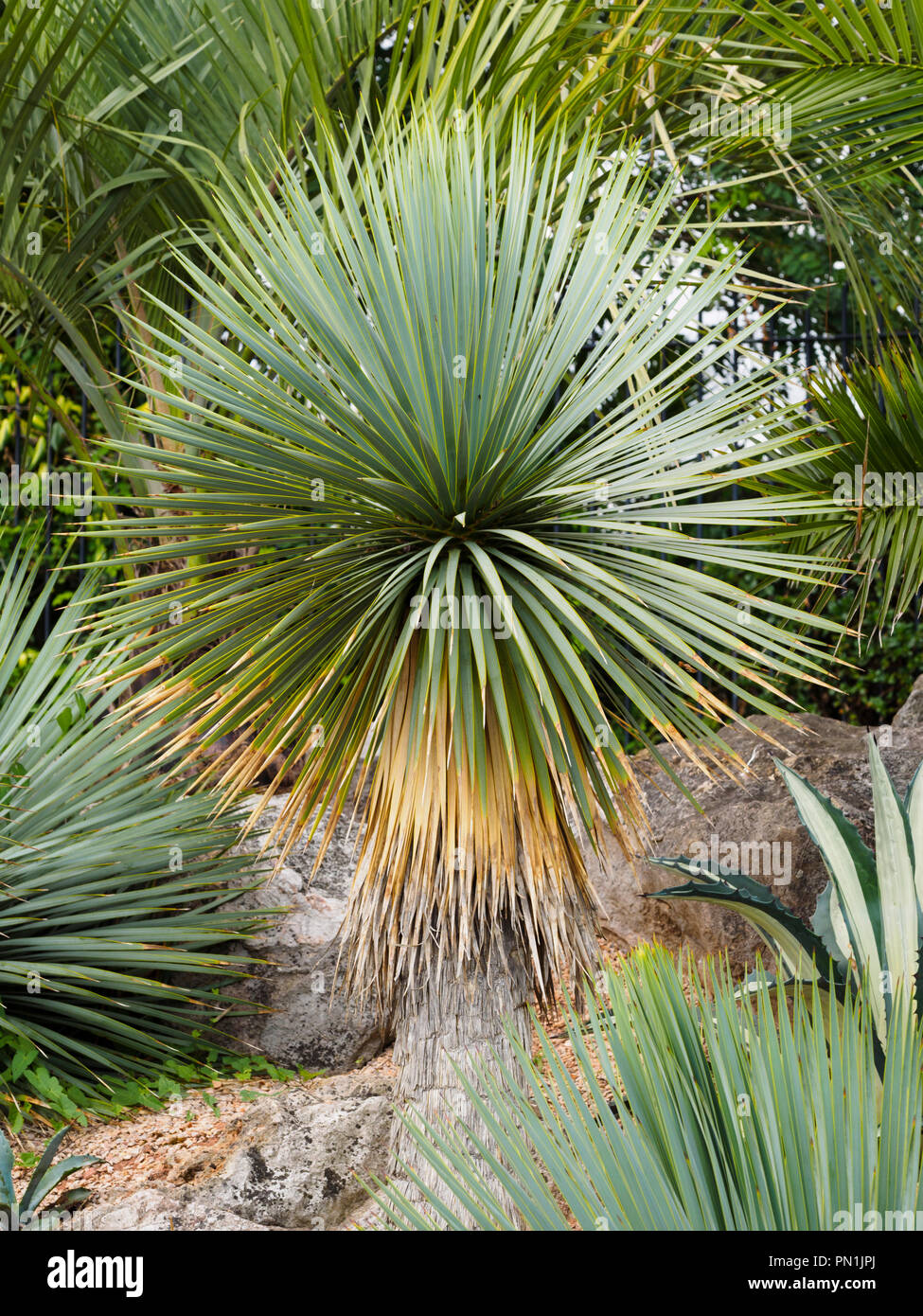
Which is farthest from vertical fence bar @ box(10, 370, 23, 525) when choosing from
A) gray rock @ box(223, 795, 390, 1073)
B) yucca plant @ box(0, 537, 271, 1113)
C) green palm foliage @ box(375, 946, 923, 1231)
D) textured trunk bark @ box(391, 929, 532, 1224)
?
green palm foliage @ box(375, 946, 923, 1231)

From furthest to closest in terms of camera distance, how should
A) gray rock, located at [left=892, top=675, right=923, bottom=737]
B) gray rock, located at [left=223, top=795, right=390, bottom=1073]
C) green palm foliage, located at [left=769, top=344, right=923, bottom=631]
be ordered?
gray rock, located at [left=892, top=675, right=923, bottom=737]
gray rock, located at [left=223, top=795, right=390, bottom=1073]
green palm foliage, located at [left=769, top=344, right=923, bottom=631]

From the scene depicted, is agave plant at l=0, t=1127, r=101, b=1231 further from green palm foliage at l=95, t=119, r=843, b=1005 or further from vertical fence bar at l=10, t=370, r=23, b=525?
vertical fence bar at l=10, t=370, r=23, b=525

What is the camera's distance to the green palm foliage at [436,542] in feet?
7.39

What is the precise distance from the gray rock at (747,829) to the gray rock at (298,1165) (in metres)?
1.26

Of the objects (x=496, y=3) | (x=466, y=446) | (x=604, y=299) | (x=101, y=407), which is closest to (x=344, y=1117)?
(x=466, y=446)

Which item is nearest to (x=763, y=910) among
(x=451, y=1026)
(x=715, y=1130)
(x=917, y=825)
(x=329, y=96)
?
(x=917, y=825)

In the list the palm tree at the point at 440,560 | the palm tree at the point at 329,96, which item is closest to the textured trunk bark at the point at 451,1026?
the palm tree at the point at 440,560

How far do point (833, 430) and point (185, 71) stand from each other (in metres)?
2.48

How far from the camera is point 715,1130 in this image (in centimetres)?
127

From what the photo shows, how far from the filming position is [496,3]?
289 centimetres

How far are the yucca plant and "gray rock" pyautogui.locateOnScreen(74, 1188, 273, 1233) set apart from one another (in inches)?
22.4

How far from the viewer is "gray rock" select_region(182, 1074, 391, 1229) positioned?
2.67m

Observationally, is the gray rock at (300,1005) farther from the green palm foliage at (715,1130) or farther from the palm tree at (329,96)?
the green palm foliage at (715,1130)
